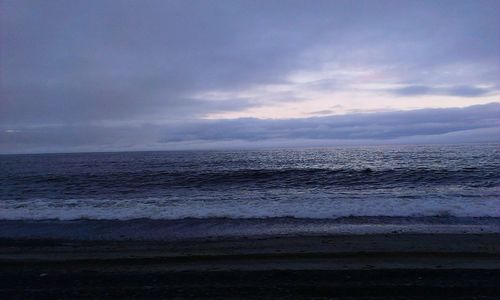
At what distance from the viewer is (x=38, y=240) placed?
40.1ft

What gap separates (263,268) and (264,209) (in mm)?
9167

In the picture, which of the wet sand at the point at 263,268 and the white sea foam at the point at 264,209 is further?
the white sea foam at the point at 264,209

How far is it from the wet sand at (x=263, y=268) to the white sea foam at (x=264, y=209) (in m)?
4.41

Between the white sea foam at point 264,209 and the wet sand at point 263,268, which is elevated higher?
the wet sand at point 263,268

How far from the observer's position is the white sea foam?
15711 mm

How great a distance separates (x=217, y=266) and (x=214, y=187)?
68.6 ft

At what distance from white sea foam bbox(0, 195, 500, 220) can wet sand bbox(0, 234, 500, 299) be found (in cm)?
441

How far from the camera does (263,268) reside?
26.5ft

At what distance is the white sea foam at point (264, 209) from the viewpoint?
1571 centimetres

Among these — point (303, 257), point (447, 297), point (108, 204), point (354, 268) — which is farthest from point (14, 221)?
point (447, 297)

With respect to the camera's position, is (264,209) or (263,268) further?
(264,209)

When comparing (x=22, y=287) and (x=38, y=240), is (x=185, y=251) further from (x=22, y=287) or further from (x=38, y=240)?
(x=38, y=240)

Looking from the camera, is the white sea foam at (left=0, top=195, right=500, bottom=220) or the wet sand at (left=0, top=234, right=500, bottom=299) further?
the white sea foam at (left=0, top=195, right=500, bottom=220)

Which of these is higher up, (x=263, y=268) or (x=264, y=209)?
(x=263, y=268)
